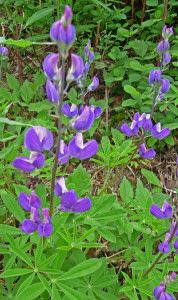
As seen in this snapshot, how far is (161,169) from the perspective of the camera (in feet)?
9.55

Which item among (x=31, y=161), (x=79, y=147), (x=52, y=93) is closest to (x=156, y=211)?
(x=79, y=147)

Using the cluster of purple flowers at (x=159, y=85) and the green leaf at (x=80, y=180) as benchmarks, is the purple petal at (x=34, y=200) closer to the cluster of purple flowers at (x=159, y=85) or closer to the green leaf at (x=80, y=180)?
the green leaf at (x=80, y=180)

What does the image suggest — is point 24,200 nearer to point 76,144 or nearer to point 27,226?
point 27,226

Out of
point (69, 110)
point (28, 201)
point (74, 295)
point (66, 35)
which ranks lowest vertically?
point (74, 295)

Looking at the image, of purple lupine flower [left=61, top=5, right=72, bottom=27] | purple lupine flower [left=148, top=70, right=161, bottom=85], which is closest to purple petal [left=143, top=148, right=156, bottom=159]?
purple lupine flower [left=148, top=70, right=161, bottom=85]

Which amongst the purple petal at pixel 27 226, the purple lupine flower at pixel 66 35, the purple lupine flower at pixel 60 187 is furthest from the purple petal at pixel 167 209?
the purple lupine flower at pixel 66 35

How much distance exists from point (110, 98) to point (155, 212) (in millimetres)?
1946

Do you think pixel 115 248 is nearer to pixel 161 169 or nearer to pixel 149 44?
pixel 161 169

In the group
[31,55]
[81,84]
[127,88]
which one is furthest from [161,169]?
[31,55]

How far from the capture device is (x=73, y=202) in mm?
1268

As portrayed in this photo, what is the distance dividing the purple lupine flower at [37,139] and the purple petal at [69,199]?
0.70ft

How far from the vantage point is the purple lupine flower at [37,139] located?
3.79ft

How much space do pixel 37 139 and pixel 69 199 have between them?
0.28 m

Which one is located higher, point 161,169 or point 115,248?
point 115,248
